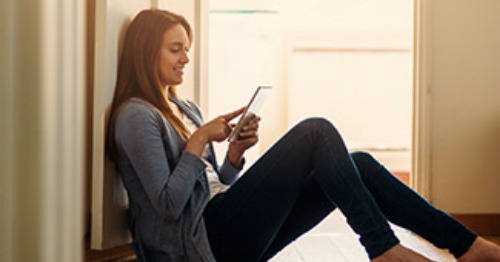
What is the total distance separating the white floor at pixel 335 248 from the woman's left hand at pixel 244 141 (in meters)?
0.54

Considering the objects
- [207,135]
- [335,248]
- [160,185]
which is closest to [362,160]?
[207,135]

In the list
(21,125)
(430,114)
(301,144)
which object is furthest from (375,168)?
(430,114)

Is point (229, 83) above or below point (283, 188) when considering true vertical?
above

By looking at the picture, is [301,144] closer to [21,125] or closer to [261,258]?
[261,258]

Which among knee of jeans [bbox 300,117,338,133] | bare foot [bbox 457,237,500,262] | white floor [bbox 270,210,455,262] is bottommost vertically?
white floor [bbox 270,210,455,262]

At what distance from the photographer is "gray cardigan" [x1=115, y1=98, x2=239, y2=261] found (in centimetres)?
141

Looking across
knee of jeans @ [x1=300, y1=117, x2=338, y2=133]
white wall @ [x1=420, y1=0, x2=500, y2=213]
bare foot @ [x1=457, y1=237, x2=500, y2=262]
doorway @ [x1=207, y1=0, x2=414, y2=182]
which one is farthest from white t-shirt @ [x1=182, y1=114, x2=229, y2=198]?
doorway @ [x1=207, y1=0, x2=414, y2=182]

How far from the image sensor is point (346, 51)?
4.76 metres

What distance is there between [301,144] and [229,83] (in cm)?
330

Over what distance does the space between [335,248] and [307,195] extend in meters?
0.87

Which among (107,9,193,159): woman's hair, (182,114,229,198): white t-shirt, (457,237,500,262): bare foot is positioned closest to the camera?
(457,237,500,262): bare foot

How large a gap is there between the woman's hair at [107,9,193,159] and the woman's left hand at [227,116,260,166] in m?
0.14

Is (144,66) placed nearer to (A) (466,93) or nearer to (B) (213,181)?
(B) (213,181)

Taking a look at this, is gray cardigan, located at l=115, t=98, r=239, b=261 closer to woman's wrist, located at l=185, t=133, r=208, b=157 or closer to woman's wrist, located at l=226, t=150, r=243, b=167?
woman's wrist, located at l=185, t=133, r=208, b=157
